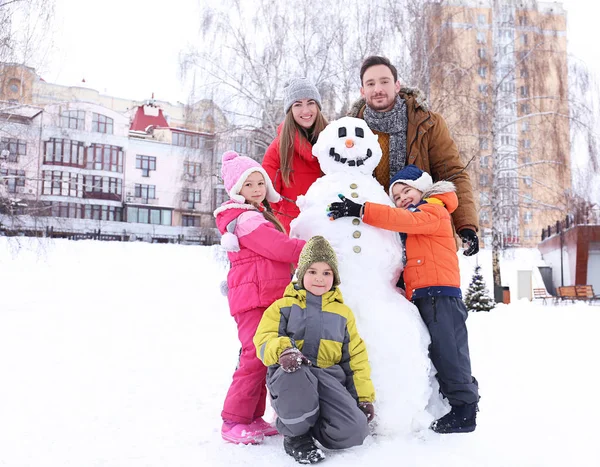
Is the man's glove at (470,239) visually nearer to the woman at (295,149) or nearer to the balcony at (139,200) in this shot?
the woman at (295,149)

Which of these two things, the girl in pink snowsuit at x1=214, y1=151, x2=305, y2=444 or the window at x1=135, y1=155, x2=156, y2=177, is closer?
the girl in pink snowsuit at x1=214, y1=151, x2=305, y2=444

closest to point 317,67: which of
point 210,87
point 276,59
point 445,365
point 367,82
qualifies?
point 276,59

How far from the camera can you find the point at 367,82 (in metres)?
3.44

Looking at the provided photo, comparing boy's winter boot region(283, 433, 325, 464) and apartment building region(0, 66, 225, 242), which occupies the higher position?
apartment building region(0, 66, 225, 242)

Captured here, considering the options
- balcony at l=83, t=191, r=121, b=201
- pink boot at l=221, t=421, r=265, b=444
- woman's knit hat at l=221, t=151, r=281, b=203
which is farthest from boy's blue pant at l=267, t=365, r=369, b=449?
balcony at l=83, t=191, r=121, b=201

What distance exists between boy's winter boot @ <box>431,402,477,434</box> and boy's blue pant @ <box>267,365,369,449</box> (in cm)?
54

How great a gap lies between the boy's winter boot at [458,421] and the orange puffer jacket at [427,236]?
25.8 inches

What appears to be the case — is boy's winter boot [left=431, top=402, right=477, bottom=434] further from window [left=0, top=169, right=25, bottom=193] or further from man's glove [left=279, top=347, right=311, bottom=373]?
window [left=0, top=169, right=25, bottom=193]

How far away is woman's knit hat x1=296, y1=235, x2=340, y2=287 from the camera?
2.86 m

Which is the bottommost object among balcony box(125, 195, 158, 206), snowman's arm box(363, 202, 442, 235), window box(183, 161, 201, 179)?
snowman's arm box(363, 202, 442, 235)

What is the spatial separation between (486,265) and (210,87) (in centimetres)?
1558

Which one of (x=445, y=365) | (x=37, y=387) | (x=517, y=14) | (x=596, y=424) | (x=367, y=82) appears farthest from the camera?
(x=517, y=14)

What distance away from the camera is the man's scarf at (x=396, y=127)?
343cm

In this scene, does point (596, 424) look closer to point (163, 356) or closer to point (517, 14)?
point (163, 356)
